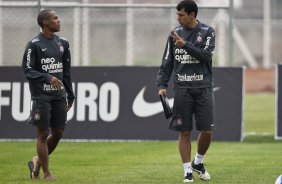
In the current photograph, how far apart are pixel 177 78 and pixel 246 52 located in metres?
32.4

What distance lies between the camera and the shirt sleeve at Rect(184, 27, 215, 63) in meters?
12.0

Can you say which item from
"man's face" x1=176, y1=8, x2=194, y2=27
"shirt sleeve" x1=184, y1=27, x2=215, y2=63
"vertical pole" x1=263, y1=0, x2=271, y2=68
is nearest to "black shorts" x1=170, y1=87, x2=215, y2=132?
"shirt sleeve" x1=184, y1=27, x2=215, y2=63

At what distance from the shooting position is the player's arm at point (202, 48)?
12.0 meters

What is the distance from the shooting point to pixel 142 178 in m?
12.4

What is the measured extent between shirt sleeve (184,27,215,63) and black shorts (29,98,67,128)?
5.59 feet

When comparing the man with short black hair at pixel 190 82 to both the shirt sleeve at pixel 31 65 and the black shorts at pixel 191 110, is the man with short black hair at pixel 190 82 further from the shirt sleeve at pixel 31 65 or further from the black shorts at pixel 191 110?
the shirt sleeve at pixel 31 65

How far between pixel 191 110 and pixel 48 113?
5.56 feet

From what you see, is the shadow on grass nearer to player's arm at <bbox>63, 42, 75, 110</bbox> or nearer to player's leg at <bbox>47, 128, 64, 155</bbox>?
player's arm at <bbox>63, 42, 75, 110</bbox>

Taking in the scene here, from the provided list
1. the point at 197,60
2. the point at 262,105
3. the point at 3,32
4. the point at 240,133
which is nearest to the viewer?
Result: the point at 197,60

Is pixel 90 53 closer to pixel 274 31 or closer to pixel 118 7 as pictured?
pixel 118 7

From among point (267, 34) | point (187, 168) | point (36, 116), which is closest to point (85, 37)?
point (36, 116)

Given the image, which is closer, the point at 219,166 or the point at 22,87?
the point at 219,166

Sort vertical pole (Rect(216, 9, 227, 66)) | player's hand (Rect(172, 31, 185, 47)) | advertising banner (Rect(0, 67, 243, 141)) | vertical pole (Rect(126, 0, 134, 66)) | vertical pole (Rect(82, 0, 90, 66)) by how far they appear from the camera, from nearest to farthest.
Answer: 1. player's hand (Rect(172, 31, 185, 47))
2. advertising banner (Rect(0, 67, 243, 141))
3. vertical pole (Rect(216, 9, 227, 66))
4. vertical pole (Rect(82, 0, 90, 66))
5. vertical pole (Rect(126, 0, 134, 66))

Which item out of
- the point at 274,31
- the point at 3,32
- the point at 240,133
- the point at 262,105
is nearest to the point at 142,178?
the point at 240,133
